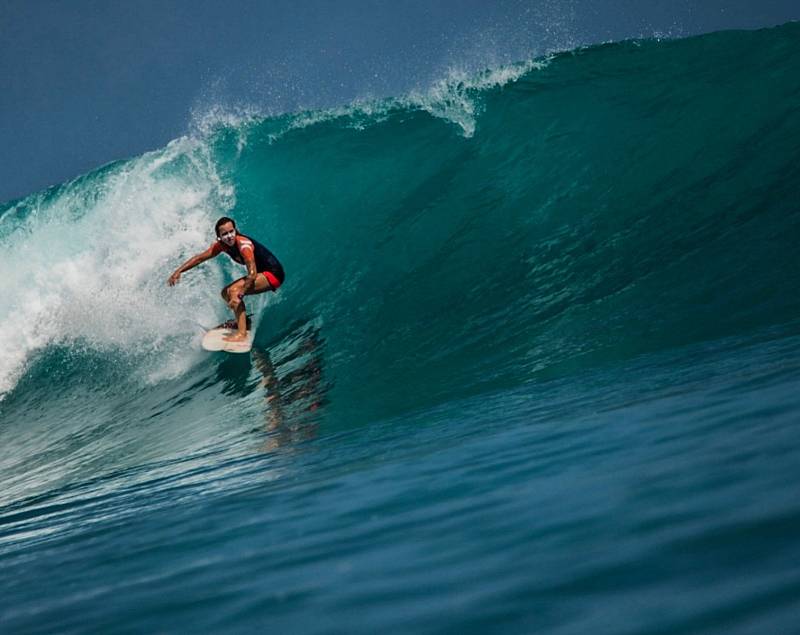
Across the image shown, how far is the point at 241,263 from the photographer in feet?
28.8

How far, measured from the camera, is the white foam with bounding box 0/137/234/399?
11.0m

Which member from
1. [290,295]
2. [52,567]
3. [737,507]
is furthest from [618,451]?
[290,295]

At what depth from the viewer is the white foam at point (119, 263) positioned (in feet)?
36.0

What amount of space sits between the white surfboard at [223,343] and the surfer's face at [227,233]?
1.08 m

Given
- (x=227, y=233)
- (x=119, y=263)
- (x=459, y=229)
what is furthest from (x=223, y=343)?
(x=119, y=263)

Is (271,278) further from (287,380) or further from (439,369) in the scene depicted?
(439,369)

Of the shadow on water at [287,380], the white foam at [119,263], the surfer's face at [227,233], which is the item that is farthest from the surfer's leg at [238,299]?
the white foam at [119,263]

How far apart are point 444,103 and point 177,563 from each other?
12.3m

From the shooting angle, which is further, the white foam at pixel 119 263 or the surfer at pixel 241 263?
the white foam at pixel 119 263

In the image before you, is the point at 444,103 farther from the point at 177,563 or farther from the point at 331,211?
the point at 177,563

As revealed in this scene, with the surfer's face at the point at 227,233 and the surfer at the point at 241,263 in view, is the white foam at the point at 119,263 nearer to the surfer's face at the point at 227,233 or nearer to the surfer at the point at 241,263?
the surfer at the point at 241,263

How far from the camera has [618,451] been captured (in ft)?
8.36

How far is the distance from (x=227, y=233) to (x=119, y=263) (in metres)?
4.56

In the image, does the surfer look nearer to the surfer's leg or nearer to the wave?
the surfer's leg
